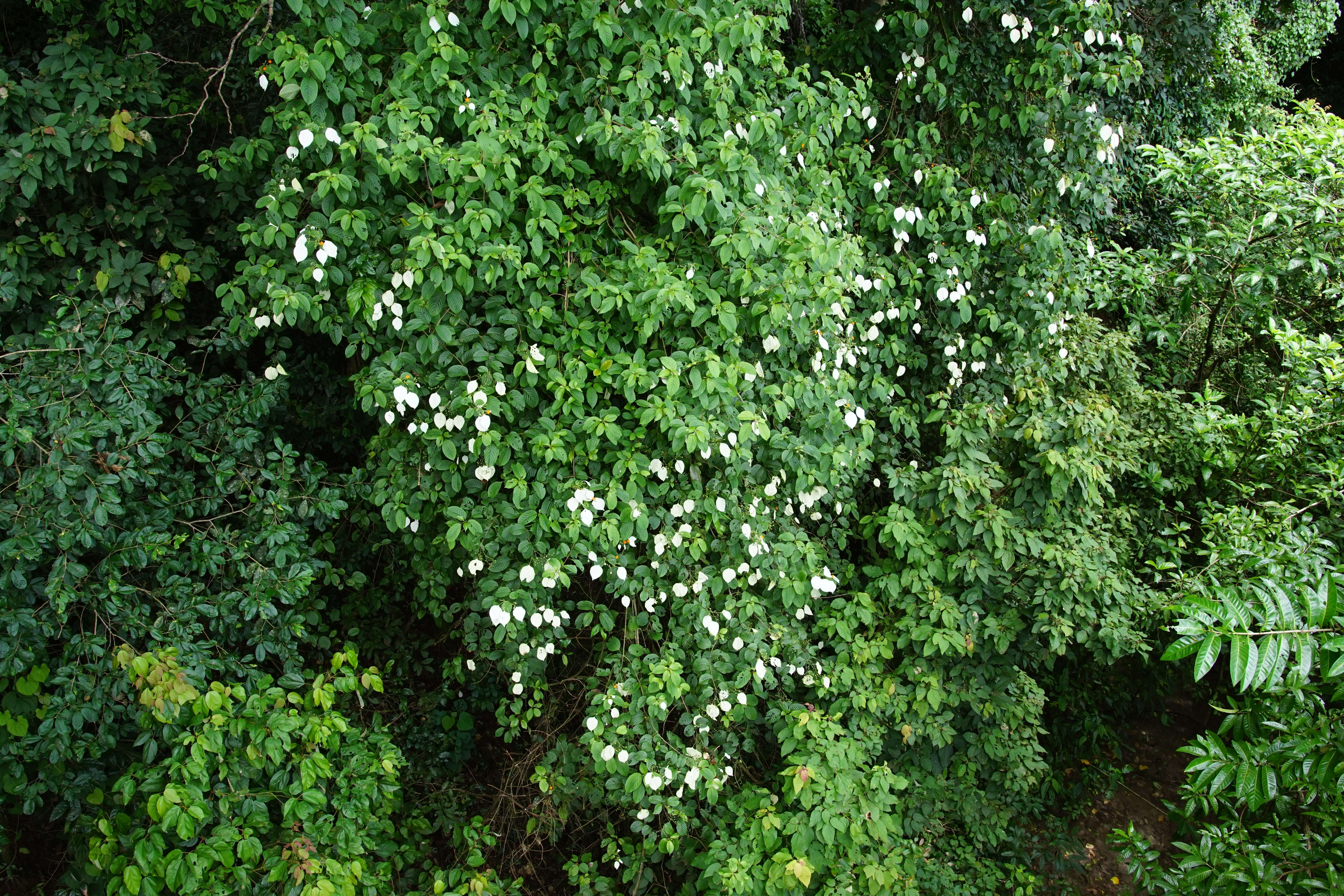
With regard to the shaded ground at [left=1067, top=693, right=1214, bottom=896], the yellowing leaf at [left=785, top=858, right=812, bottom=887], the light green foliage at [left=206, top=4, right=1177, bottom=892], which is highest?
the light green foliage at [left=206, top=4, right=1177, bottom=892]

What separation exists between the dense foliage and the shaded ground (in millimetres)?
430

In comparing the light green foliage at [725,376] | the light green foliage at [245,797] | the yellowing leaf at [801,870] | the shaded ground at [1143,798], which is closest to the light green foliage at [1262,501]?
the shaded ground at [1143,798]

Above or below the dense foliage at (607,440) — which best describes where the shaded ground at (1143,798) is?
below

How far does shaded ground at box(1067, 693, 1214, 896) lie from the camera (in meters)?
4.44

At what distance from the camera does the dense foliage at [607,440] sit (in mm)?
2834

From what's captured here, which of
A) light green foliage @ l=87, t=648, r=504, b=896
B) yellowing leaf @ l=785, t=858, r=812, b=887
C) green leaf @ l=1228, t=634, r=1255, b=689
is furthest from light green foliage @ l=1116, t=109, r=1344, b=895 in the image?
light green foliage @ l=87, t=648, r=504, b=896

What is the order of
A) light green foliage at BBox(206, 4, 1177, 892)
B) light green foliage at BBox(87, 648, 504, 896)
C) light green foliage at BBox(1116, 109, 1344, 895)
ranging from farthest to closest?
light green foliage at BBox(206, 4, 1177, 892) → light green foliage at BBox(87, 648, 504, 896) → light green foliage at BBox(1116, 109, 1344, 895)

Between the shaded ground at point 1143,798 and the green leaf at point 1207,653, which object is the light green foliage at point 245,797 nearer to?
the green leaf at point 1207,653

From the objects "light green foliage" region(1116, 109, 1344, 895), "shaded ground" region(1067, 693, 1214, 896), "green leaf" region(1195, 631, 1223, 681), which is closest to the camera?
"green leaf" region(1195, 631, 1223, 681)

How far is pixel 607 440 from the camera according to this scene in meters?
3.14

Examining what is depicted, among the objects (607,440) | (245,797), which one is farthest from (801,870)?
(245,797)

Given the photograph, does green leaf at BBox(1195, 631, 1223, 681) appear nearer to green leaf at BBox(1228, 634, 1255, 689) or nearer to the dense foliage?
green leaf at BBox(1228, 634, 1255, 689)

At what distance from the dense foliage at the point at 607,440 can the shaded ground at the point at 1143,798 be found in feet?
1.41

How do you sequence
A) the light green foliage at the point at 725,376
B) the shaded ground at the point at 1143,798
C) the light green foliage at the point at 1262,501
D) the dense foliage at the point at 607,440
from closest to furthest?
1. the light green foliage at the point at 1262,501
2. the dense foliage at the point at 607,440
3. the light green foliage at the point at 725,376
4. the shaded ground at the point at 1143,798
